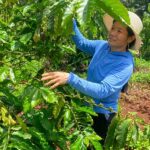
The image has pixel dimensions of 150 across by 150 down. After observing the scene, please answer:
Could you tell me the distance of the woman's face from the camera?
2.77 meters

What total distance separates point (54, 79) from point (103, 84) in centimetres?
57

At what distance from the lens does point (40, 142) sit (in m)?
2.11

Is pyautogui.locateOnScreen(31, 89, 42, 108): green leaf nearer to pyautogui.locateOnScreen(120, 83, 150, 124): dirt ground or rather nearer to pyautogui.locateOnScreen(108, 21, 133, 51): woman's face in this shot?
pyautogui.locateOnScreen(108, 21, 133, 51): woman's face

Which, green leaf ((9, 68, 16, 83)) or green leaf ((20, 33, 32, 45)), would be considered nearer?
green leaf ((9, 68, 16, 83))

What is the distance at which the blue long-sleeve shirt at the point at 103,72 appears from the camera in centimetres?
250

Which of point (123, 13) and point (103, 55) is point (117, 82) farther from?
point (123, 13)

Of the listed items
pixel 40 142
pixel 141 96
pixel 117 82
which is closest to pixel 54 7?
pixel 40 142

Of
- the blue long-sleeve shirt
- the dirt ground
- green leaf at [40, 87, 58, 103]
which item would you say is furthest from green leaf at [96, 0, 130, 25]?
the dirt ground

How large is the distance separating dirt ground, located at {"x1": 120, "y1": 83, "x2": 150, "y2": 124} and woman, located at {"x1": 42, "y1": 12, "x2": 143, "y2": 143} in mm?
3904

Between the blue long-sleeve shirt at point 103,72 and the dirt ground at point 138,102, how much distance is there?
3.95 meters

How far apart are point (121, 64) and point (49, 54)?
2.08 ft

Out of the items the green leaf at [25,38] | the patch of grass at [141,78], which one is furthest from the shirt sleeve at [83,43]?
the patch of grass at [141,78]

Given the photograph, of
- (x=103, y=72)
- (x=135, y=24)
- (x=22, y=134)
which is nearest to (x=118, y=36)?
(x=135, y=24)

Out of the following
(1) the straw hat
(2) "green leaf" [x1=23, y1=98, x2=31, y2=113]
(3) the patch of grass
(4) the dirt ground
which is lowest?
(3) the patch of grass
